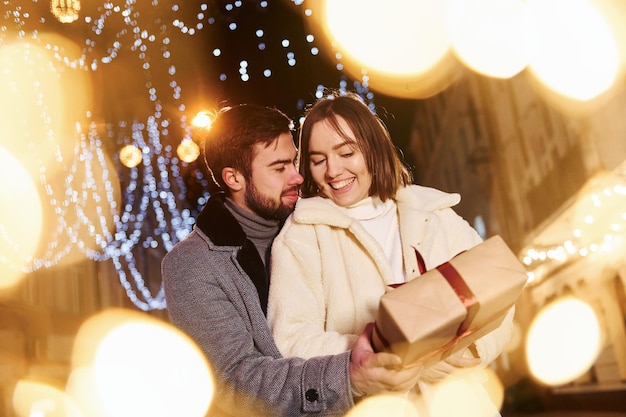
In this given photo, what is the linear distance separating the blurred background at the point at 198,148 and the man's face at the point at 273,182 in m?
4.83

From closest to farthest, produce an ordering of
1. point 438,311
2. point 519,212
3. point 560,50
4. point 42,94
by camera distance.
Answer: point 438,311 → point 42,94 → point 560,50 → point 519,212

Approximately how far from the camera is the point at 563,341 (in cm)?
1778

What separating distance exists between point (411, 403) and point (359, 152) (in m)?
1.05

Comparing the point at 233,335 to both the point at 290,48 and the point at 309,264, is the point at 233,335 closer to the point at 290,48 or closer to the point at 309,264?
the point at 309,264

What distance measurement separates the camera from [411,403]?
8.93 feet

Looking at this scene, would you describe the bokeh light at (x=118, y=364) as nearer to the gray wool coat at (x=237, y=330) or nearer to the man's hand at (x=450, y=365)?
the gray wool coat at (x=237, y=330)

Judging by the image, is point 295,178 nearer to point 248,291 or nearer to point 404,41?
point 248,291

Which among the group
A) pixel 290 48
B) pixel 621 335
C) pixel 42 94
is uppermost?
pixel 42 94

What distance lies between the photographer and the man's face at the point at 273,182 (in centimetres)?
347

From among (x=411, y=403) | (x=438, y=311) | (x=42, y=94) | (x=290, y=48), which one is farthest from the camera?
(x=42, y=94)

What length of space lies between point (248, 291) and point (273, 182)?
0.68m

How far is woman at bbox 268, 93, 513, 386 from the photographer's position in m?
2.74

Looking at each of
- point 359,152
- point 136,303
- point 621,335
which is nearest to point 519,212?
point 621,335

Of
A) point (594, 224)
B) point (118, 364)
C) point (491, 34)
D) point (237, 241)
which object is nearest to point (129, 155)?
point (118, 364)
